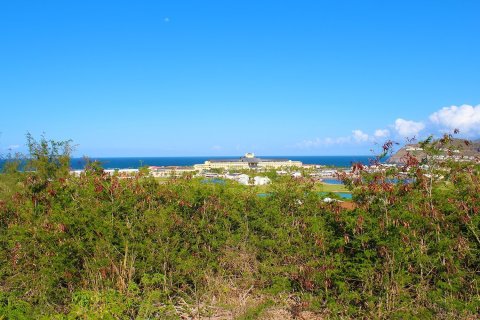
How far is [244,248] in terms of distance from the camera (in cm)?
622

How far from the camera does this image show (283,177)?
667cm

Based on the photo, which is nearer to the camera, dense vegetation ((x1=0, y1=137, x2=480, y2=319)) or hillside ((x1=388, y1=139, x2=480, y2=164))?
dense vegetation ((x1=0, y1=137, x2=480, y2=319))

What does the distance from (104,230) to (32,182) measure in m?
2.88

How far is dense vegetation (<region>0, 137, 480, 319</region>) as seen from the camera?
15.5ft

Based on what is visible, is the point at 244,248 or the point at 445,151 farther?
the point at 244,248

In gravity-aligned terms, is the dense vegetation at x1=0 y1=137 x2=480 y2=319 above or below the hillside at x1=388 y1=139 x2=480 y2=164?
below

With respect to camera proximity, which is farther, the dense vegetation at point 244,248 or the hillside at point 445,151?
the hillside at point 445,151

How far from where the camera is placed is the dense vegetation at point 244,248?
4.74m

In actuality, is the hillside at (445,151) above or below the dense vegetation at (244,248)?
above

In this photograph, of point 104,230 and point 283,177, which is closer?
point 104,230

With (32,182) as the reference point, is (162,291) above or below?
below

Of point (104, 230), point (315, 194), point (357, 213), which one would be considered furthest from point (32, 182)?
point (357, 213)

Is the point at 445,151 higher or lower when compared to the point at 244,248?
higher

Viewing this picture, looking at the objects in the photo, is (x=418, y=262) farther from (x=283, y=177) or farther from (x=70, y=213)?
(x=70, y=213)
